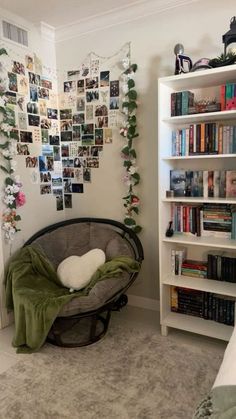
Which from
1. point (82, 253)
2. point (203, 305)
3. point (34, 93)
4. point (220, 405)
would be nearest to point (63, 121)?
point (34, 93)

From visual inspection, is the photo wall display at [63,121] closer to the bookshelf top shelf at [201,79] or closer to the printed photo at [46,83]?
the printed photo at [46,83]

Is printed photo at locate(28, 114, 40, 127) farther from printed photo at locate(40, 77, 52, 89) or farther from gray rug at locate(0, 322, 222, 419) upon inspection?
gray rug at locate(0, 322, 222, 419)

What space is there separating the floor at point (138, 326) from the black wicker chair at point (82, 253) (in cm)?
13

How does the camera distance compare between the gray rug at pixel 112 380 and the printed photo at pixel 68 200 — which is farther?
the printed photo at pixel 68 200

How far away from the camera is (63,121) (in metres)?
3.13

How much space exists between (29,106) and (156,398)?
7.92 feet

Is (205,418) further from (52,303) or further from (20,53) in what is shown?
(20,53)

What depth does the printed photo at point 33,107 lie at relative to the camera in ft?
9.15

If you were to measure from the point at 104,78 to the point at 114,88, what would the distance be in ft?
0.47

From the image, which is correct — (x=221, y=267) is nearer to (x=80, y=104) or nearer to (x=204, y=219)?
(x=204, y=219)

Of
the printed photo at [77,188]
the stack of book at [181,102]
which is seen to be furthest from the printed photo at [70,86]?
the stack of book at [181,102]

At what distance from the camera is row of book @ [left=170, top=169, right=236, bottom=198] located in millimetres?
2267

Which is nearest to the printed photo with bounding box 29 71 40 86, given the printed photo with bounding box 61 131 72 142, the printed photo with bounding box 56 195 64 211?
the printed photo with bounding box 61 131 72 142

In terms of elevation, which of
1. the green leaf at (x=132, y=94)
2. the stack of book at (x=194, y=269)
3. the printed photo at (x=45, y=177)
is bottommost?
the stack of book at (x=194, y=269)
